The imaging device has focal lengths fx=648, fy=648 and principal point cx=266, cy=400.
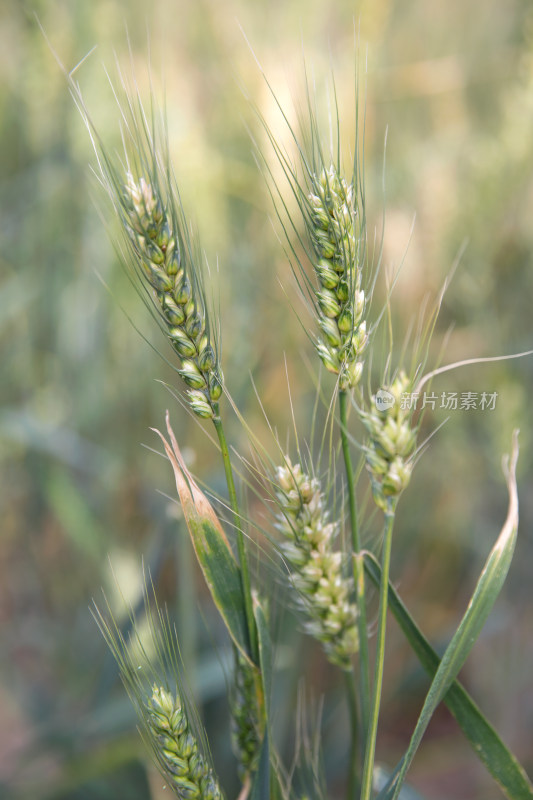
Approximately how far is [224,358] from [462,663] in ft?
2.27

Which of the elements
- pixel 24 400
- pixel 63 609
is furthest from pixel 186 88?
pixel 63 609

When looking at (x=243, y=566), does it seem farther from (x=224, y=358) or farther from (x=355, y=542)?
(x=224, y=358)

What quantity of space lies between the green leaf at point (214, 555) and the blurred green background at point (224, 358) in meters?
0.41

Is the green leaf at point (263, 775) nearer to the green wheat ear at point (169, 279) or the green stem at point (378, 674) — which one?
the green stem at point (378, 674)

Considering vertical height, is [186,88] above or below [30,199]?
above

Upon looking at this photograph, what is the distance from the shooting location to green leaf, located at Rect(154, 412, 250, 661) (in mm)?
354

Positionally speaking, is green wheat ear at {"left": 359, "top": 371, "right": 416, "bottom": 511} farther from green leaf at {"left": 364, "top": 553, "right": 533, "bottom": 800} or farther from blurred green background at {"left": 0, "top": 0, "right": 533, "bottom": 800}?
blurred green background at {"left": 0, "top": 0, "right": 533, "bottom": 800}

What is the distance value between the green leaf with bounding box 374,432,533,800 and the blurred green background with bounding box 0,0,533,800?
16.0 inches

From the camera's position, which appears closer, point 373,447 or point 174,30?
point 373,447

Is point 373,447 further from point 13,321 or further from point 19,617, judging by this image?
point 19,617

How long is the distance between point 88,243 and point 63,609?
0.60 metres

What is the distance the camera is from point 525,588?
0.92m

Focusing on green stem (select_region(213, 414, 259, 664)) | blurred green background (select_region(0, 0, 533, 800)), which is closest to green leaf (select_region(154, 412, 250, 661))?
green stem (select_region(213, 414, 259, 664))

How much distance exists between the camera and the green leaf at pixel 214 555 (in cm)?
35
